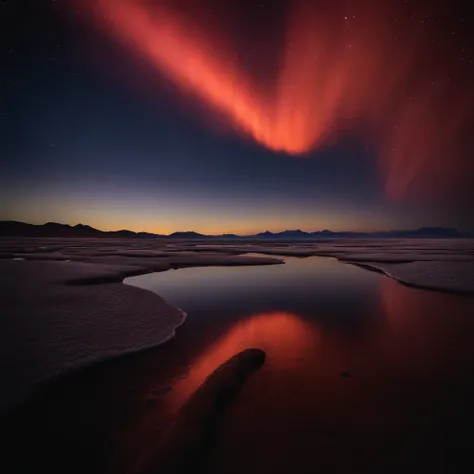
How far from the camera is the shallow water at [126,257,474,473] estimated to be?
3080mm

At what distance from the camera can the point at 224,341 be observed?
6.47 meters

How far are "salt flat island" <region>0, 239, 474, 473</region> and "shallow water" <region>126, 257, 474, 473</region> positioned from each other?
22mm

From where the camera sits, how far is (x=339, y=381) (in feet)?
15.2

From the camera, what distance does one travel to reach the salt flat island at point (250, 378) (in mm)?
3156

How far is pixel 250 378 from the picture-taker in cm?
473

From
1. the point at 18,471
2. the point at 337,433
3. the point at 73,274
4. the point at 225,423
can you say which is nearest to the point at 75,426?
the point at 18,471

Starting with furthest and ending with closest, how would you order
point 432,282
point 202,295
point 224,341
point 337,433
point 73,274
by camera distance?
point 73,274
point 432,282
point 202,295
point 224,341
point 337,433

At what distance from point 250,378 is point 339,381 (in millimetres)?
1455

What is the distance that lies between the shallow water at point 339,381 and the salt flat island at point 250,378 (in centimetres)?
2

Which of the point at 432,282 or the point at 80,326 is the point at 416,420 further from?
the point at 432,282

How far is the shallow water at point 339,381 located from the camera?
3.08 meters

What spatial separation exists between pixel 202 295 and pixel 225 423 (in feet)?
27.3

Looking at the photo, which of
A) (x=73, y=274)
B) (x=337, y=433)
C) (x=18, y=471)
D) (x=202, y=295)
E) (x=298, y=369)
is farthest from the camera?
(x=73, y=274)

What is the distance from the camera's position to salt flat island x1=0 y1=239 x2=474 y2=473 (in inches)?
124
